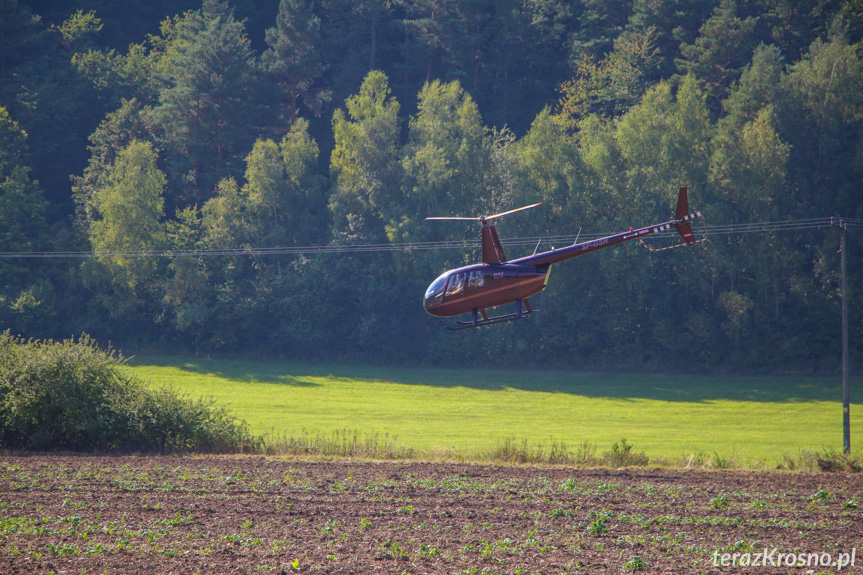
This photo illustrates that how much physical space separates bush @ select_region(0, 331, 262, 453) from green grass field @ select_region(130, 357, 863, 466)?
409 cm

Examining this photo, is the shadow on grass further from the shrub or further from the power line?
the shrub

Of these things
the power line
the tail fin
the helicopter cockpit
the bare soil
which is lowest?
the bare soil

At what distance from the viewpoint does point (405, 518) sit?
18.8 metres

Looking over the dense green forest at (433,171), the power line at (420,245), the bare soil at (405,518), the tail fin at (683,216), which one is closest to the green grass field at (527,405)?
the dense green forest at (433,171)

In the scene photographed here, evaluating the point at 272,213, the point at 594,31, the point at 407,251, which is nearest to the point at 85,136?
the point at 272,213

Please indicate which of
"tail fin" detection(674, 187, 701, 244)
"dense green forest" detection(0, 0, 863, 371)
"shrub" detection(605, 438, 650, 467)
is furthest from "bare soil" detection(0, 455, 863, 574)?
"dense green forest" detection(0, 0, 863, 371)

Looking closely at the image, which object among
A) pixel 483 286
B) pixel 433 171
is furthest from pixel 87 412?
pixel 433 171

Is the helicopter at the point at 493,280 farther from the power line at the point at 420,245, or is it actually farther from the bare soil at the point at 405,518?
the power line at the point at 420,245

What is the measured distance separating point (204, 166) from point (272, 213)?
11.0 m

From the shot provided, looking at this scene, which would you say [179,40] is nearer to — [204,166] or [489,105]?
[204,166]

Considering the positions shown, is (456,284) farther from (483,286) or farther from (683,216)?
(683,216)

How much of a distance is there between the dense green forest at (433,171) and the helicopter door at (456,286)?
107ft

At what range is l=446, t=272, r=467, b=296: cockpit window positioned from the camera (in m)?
20.9

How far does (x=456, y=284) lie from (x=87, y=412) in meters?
14.3
